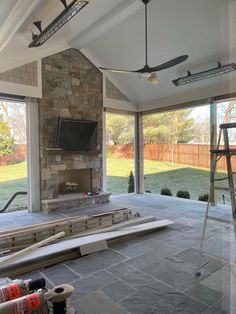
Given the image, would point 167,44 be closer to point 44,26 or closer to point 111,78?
point 111,78

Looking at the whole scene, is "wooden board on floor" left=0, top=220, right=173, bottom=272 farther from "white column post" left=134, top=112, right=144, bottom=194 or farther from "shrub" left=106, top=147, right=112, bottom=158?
"white column post" left=134, top=112, right=144, bottom=194

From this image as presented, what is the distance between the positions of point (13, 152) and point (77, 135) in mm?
1596

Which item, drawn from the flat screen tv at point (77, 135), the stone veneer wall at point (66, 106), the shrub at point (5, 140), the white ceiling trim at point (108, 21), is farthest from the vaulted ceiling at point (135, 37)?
the flat screen tv at point (77, 135)

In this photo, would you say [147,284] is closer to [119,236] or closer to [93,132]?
[119,236]

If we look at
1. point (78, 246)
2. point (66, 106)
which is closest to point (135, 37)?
point (66, 106)

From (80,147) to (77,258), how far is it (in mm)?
3388

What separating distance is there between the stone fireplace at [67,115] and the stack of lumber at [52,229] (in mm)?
1745

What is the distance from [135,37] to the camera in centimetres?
537

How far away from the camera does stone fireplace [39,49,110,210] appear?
5.60 meters

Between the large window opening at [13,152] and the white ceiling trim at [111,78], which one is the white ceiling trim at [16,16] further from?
the white ceiling trim at [111,78]

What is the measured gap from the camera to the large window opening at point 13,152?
18.5ft

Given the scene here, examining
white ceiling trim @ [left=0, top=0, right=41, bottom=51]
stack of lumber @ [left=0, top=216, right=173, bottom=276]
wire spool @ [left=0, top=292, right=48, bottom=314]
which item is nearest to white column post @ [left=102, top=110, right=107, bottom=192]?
stack of lumber @ [left=0, top=216, right=173, bottom=276]

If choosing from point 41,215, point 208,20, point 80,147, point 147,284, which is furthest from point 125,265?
point 208,20

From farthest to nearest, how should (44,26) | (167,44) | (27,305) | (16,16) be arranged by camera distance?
(167,44)
(44,26)
(16,16)
(27,305)
